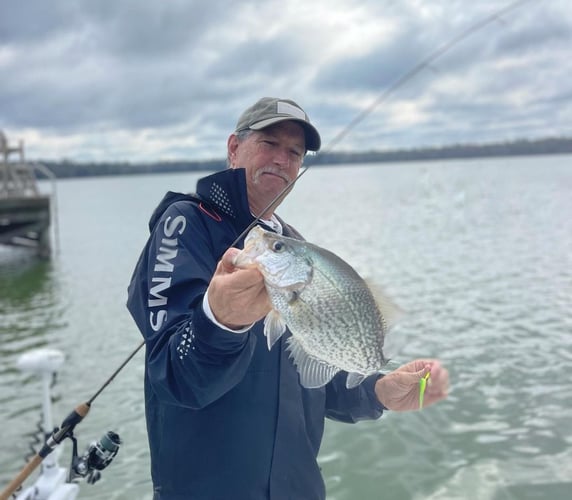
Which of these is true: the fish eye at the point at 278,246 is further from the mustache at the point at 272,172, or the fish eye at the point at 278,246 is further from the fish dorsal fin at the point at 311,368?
the mustache at the point at 272,172

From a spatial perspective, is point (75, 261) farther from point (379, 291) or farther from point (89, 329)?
point (379, 291)

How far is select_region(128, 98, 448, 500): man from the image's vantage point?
191cm

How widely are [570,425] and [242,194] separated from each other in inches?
233

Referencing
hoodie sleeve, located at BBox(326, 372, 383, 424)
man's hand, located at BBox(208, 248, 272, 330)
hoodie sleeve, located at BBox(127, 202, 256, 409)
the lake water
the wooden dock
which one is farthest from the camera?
the wooden dock

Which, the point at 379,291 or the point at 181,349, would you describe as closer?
the point at 181,349

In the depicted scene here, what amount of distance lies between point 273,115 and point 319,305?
1.18 meters

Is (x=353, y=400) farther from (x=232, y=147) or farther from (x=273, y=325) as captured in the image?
(x=232, y=147)

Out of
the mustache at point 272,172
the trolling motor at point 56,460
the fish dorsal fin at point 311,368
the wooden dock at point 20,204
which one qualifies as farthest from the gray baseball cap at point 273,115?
the wooden dock at point 20,204

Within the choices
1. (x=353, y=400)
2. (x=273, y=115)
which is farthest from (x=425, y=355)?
(x=273, y=115)

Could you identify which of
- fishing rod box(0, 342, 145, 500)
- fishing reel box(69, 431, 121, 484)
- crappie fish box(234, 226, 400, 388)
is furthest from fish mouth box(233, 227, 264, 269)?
fishing reel box(69, 431, 121, 484)

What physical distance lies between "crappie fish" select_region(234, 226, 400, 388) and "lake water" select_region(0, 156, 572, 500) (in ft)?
0.51

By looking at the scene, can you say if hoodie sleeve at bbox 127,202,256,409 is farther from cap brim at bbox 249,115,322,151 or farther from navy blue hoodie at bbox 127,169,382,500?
cap brim at bbox 249,115,322,151

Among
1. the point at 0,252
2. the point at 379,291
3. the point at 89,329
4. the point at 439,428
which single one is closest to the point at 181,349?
the point at 379,291

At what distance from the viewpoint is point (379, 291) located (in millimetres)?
2105
